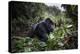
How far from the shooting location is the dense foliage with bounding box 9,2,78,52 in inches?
80.0

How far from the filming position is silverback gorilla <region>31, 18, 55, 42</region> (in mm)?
2115

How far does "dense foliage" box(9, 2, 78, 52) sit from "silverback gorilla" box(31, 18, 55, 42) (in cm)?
4

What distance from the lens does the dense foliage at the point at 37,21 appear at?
203 cm

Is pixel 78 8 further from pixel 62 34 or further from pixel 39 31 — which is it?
pixel 39 31

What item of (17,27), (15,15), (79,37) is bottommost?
(79,37)

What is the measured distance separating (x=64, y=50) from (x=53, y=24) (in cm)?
37

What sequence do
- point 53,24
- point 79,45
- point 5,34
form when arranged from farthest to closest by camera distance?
point 79,45 → point 53,24 → point 5,34

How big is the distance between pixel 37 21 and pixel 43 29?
0.13 meters

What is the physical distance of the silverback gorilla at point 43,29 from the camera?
212 cm

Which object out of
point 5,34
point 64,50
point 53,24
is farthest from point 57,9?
point 5,34

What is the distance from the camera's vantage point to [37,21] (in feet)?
6.96

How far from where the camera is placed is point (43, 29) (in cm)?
215

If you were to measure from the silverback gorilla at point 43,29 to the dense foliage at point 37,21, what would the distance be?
41 millimetres

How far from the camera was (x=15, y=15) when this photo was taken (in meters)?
2.02
